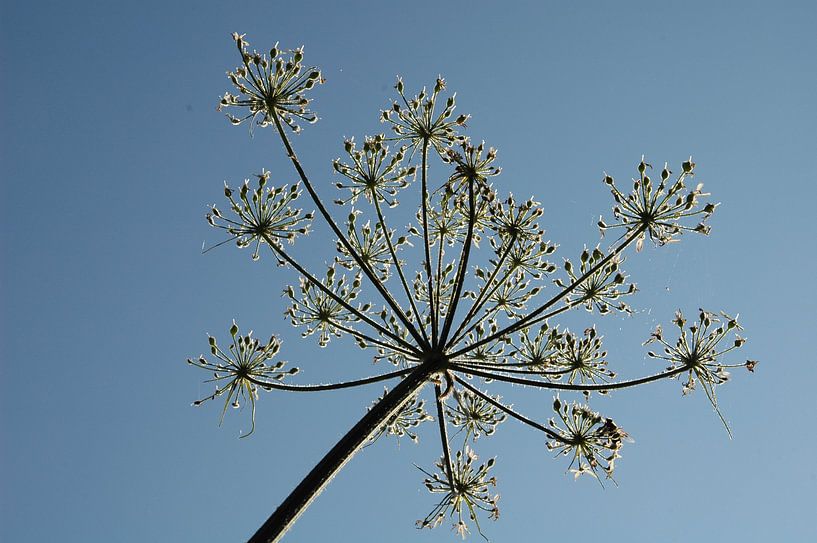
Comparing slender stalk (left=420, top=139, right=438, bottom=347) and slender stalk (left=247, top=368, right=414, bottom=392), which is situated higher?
slender stalk (left=420, top=139, right=438, bottom=347)

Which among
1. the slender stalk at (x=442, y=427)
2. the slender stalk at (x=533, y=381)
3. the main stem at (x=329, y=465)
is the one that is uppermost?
the slender stalk at (x=533, y=381)

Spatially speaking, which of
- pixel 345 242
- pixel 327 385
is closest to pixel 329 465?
pixel 327 385

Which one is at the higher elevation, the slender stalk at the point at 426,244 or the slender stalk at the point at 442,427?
the slender stalk at the point at 426,244

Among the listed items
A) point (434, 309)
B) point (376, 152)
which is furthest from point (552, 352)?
point (376, 152)

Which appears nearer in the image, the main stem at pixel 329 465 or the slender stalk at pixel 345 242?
the main stem at pixel 329 465

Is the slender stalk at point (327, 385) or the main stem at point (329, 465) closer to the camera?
the main stem at point (329, 465)

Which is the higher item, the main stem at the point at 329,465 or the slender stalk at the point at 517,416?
the slender stalk at the point at 517,416

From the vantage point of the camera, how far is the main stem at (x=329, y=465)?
6.07 meters

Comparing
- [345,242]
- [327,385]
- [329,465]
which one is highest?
[345,242]

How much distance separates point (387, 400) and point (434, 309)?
4.88 feet

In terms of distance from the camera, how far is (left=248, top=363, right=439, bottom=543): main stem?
6.07m

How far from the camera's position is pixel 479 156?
355 inches

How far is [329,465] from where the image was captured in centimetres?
668

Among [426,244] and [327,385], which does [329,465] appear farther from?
[426,244]
